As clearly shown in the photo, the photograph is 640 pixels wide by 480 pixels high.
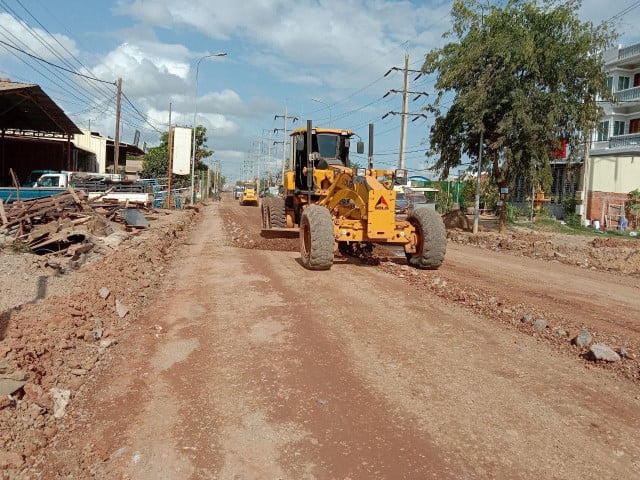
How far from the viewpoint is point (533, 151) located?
20.7 metres

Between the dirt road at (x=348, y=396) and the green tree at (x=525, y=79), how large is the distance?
13436 millimetres

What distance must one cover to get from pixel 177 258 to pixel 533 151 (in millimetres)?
14141

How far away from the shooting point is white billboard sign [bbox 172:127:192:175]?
108ft

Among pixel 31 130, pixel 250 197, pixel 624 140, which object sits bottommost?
pixel 250 197

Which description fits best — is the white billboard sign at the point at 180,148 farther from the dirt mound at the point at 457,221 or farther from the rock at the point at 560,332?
the rock at the point at 560,332

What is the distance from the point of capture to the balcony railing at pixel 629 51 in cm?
3891

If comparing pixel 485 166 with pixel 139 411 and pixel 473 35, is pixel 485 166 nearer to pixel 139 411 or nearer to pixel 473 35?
pixel 473 35

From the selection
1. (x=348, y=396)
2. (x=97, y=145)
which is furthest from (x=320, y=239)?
(x=97, y=145)

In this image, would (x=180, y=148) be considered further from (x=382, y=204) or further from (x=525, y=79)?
(x=382, y=204)

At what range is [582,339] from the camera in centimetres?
632

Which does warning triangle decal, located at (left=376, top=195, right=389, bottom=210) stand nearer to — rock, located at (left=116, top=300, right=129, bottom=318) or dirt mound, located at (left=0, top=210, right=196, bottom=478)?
dirt mound, located at (left=0, top=210, right=196, bottom=478)

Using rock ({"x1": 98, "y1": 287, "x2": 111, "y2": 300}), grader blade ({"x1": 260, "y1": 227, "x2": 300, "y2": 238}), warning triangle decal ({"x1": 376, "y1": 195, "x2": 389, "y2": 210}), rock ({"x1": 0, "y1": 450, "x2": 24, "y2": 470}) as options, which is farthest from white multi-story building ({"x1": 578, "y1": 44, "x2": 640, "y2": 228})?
rock ({"x1": 0, "y1": 450, "x2": 24, "y2": 470})

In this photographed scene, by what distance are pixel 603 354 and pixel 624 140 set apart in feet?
123

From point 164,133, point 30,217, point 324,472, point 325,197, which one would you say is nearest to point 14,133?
point 164,133
